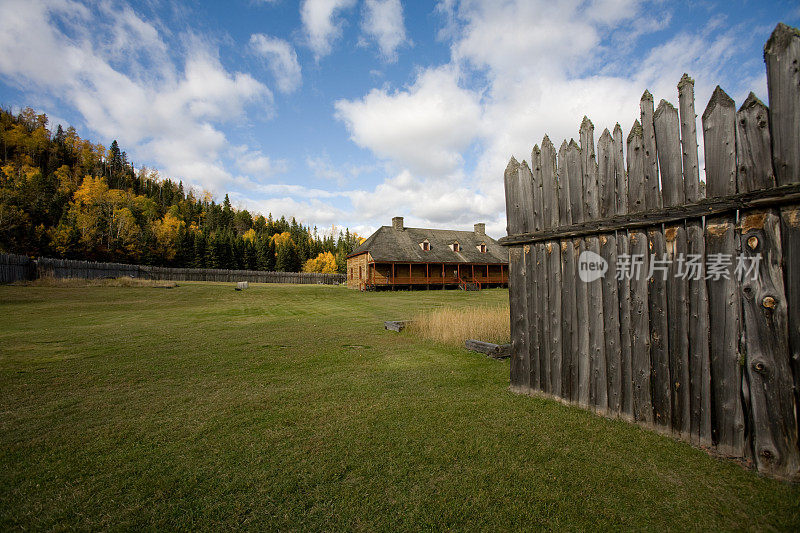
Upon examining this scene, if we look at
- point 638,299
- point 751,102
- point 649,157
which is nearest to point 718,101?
point 751,102

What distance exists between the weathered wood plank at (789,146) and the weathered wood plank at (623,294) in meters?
1.24

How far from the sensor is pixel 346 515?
2.63 meters

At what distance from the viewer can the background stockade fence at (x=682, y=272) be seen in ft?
9.62

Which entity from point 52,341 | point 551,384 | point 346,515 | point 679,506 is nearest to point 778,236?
point 679,506

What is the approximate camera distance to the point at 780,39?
116 inches

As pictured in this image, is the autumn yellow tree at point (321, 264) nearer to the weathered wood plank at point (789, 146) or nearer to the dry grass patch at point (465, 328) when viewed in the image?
the dry grass patch at point (465, 328)

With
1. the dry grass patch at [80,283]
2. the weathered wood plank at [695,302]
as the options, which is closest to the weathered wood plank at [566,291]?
the weathered wood plank at [695,302]

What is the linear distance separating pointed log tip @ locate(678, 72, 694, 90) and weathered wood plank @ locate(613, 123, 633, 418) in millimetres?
642

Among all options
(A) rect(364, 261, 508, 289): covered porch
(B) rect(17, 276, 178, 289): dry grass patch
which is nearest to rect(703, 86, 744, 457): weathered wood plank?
(A) rect(364, 261, 508, 289): covered porch

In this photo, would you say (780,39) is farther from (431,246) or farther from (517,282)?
(431,246)

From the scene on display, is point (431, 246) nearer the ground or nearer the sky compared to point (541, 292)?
nearer the sky

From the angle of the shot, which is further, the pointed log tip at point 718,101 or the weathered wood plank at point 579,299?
the weathered wood plank at point 579,299

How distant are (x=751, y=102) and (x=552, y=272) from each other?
8.31 ft

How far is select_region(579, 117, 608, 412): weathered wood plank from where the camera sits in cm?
425
